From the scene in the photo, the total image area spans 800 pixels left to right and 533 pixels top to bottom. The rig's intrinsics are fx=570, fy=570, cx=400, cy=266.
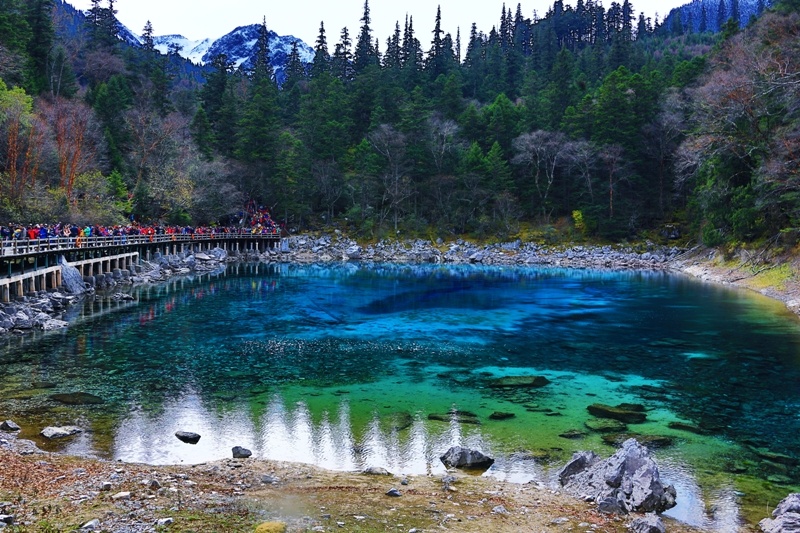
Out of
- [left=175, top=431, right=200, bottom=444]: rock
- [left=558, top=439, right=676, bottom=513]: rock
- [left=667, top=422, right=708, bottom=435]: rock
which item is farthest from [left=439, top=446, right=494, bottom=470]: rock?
[left=175, top=431, right=200, bottom=444]: rock

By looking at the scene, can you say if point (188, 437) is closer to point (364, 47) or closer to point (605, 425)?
point (605, 425)

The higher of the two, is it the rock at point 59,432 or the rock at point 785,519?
the rock at point 785,519

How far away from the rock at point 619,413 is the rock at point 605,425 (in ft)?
0.93

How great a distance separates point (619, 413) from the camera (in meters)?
16.2

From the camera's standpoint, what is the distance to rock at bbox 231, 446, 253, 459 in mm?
12597

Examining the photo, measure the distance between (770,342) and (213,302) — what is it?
31883mm

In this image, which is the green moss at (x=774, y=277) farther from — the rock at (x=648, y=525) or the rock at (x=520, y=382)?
the rock at (x=648, y=525)

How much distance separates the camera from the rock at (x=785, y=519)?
8.95m

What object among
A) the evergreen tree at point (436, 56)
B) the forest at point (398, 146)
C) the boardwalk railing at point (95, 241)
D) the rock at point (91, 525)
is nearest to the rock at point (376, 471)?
the rock at point (91, 525)

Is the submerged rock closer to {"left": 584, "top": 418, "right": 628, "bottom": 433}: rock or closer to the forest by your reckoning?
{"left": 584, "top": 418, "right": 628, "bottom": 433}: rock

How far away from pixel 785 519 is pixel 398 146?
253 ft

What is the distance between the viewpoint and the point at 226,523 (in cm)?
863

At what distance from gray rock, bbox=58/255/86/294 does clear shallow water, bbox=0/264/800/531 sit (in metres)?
4.83

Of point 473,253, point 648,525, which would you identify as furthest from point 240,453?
point 473,253
